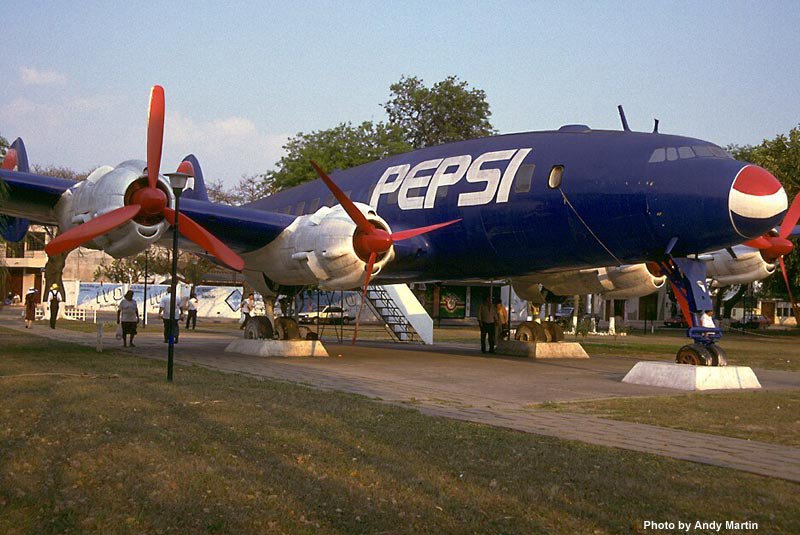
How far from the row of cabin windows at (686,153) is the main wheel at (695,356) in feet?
11.7

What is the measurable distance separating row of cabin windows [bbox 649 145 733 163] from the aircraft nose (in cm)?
101

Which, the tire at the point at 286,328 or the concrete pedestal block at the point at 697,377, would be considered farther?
the tire at the point at 286,328

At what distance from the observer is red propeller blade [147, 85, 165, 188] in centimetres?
1714

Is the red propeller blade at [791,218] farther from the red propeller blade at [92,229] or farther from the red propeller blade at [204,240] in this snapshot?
the red propeller blade at [92,229]

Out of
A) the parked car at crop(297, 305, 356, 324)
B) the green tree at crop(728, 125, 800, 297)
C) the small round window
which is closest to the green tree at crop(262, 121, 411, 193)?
the parked car at crop(297, 305, 356, 324)

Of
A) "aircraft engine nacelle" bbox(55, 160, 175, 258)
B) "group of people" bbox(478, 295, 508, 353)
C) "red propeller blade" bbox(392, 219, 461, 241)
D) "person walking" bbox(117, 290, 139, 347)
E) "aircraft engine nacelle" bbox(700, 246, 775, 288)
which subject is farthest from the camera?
"group of people" bbox(478, 295, 508, 353)

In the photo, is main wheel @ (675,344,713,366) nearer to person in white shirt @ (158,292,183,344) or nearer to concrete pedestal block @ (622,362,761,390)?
concrete pedestal block @ (622,362,761,390)

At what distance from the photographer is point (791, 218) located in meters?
20.1

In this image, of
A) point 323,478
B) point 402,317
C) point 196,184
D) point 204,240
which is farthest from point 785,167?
point 323,478

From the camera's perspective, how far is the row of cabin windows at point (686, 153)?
52.5 ft

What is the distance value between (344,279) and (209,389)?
5846 millimetres

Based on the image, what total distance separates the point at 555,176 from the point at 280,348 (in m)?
8.05

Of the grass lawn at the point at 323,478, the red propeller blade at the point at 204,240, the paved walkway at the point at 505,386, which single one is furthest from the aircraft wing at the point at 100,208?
the grass lawn at the point at 323,478

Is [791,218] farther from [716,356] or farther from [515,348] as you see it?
[515,348]
